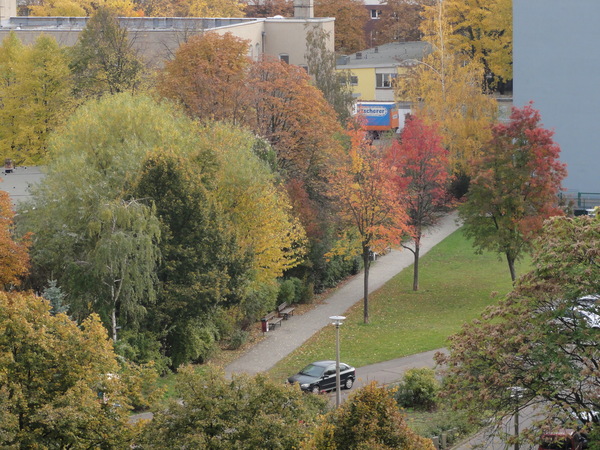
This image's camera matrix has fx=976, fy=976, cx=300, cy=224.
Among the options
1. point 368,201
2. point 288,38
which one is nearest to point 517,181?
point 368,201

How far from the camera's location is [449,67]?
6134 centimetres

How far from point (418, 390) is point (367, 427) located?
13089 mm

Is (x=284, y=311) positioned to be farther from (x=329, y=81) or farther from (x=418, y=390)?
(x=329, y=81)

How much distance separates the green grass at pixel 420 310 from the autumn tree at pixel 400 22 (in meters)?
53.7

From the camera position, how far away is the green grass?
3638 cm

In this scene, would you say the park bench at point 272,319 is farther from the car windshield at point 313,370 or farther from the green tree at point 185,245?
the car windshield at point 313,370

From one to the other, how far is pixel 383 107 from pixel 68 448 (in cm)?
5746

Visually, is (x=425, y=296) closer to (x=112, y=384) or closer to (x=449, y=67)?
(x=449, y=67)

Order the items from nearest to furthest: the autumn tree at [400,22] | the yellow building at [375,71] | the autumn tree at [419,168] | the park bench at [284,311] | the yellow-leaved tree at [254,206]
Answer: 1. the yellow-leaved tree at [254,206]
2. the park bench at [284,311]
3. the autumn tree at [419,168]
4. the yellow building at [375,71]
5. the autumn tree at [400,22]

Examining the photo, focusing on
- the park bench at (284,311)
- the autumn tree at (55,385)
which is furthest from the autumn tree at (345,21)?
the autumn tree at (55,385)

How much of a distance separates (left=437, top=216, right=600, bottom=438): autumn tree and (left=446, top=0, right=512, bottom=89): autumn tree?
56.5 metres

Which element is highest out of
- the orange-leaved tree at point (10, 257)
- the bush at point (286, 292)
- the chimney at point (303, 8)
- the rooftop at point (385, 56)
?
the chimney at point (303, 8)

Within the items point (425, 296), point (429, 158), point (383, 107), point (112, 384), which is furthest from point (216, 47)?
point (112, 384)

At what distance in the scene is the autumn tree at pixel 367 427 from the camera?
17.6m
